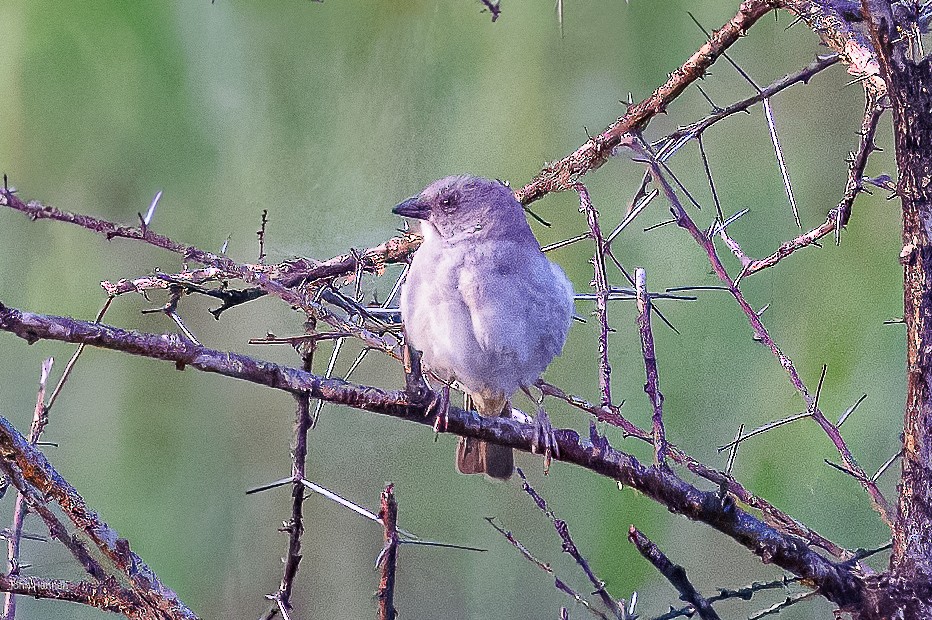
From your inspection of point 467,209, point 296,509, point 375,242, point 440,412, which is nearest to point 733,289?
point 440,412

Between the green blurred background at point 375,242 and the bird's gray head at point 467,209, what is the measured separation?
2.57 ft

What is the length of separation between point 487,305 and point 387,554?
39.2 inches

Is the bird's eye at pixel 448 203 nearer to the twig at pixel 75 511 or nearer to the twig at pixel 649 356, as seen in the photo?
the twig at pixel 649 356

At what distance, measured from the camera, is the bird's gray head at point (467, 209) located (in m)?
2.55

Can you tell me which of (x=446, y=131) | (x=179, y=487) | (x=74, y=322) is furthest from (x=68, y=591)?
(x=446, y=131)

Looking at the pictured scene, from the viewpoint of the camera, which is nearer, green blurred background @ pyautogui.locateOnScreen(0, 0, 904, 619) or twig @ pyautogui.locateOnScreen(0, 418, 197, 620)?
twig @ pyautogui.locateOnScreen(0, 418, 197, 620)

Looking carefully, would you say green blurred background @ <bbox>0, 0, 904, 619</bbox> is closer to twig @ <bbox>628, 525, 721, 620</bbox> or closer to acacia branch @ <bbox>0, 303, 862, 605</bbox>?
acacia branch @ <bbox>0, 303, 862, 605</bbox>

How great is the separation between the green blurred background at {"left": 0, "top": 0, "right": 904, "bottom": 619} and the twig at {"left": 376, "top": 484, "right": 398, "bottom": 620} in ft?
6.05

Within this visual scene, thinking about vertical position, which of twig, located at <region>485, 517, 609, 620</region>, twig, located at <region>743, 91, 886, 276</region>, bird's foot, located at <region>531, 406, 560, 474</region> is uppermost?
twig, located at <region>743, 91, 886, 276</region>

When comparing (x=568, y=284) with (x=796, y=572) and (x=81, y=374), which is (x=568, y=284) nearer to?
(x=796, y=572)

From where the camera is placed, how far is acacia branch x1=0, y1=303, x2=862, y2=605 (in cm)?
131

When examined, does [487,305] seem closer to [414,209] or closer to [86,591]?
[414,209]

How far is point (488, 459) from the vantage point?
107 inches

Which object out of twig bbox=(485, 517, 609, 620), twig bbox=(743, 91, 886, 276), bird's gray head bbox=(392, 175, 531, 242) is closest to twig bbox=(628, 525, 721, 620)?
twig bbox=(485, 517, 609, 620)
